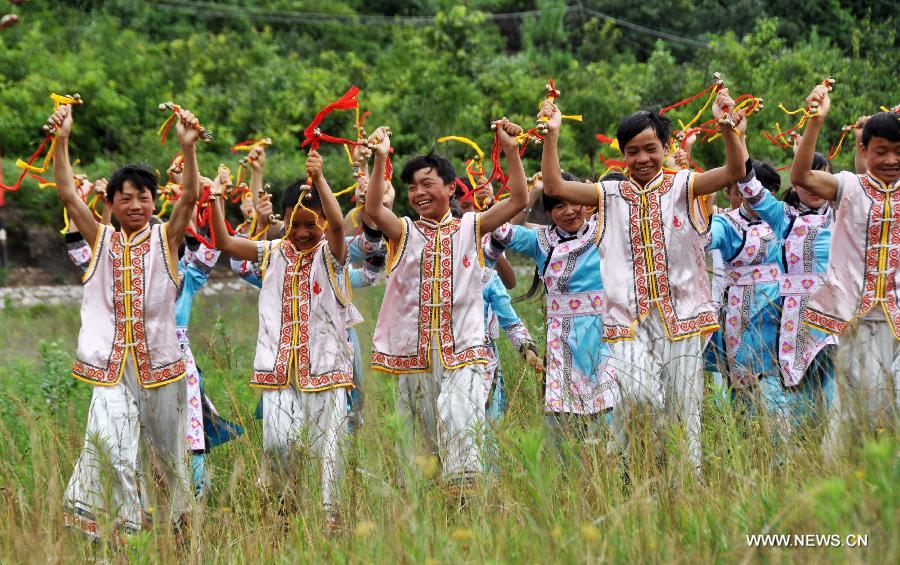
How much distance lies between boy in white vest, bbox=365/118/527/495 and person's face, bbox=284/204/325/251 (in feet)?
1.16

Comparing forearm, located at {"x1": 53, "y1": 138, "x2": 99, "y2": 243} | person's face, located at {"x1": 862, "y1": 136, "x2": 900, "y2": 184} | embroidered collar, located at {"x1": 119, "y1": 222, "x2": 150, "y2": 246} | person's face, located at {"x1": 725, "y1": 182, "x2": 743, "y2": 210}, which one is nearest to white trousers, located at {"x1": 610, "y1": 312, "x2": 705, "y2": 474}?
person's face, located at {"x1": 862, "y1": 136, "x2": 900, "y2": 184}

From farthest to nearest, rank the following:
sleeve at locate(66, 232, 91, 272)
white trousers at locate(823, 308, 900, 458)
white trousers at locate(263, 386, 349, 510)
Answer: sleeve at locate(66, 232, 91, 272), white trousers at locate(263, 386, 349, 510), white trousers at locate(823, 308, 900, 458)

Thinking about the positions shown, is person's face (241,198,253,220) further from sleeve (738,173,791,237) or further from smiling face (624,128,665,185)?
sleeve (738,173,791,237)

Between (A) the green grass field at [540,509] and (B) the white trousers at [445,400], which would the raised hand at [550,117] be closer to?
(B) the white trousers at [445,400]

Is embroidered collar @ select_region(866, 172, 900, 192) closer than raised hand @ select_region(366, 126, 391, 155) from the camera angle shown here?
Yes

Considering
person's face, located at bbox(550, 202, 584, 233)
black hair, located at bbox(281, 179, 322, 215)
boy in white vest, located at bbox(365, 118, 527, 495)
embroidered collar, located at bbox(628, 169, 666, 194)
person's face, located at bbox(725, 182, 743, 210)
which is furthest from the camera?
person's face, located at bbox(725, 182, 743, 210)

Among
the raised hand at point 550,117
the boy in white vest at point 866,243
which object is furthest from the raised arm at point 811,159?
the raised hand at point 550,117

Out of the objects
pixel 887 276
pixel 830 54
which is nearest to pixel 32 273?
pixel 830 54

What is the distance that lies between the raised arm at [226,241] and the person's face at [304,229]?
0.80ft

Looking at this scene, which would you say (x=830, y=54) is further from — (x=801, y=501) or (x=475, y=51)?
(x=801, y=501)

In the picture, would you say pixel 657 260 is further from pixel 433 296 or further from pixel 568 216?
pixel 433 296

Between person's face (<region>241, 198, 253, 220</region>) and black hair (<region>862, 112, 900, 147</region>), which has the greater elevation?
person's face (<region>241, 198, 253, 220</region>)

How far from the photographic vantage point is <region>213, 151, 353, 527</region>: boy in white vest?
18.9 ft

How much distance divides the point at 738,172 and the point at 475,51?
1782cm
